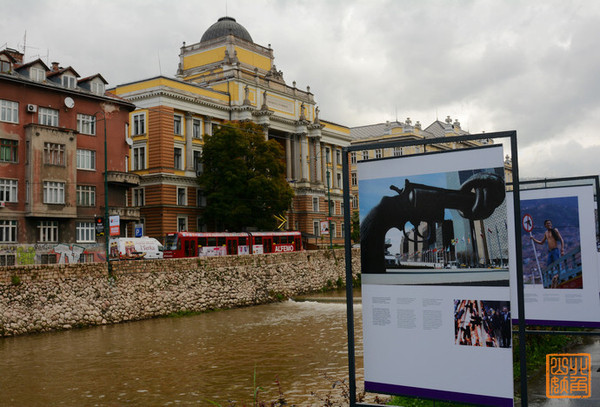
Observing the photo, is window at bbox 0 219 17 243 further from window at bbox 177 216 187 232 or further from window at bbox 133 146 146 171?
window at bbox 133 146 146 171

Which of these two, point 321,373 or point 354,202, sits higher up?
point 354,202

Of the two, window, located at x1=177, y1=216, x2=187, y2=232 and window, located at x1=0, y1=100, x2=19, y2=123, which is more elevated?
window, located at x1=0, y1=100, x2=19, y2=123

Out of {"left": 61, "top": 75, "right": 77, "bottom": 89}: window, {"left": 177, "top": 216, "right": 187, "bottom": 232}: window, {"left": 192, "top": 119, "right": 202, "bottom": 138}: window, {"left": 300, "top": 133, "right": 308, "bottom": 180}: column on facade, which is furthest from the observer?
{"left": 300, "top": 133, "right": 308, "bottom": 180}: column on facade

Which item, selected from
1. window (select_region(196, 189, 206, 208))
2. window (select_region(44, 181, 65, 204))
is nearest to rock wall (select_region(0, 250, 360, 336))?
window (select_region(44, 181, 65, 204))

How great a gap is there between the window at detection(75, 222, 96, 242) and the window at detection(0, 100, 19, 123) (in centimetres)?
869

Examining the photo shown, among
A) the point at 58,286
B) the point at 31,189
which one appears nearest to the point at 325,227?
the point at 31,189

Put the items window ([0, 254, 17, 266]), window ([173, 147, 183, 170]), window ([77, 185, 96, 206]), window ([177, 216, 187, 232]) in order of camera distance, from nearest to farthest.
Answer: window ([0, 254, 17, 266]), window ([77, 185, 96, 206]), window ([177, 216, 187, 232]), window ([173, 147, 183, 170])

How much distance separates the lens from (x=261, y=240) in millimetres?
49594

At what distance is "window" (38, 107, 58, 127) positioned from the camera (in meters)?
39.8

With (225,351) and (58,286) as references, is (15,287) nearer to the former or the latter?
(58,286)

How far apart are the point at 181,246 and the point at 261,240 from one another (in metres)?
9.43

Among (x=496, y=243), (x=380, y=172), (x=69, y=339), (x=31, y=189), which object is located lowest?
(x=69, y=339)

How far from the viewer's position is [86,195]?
42.7 m

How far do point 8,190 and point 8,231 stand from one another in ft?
9.01
